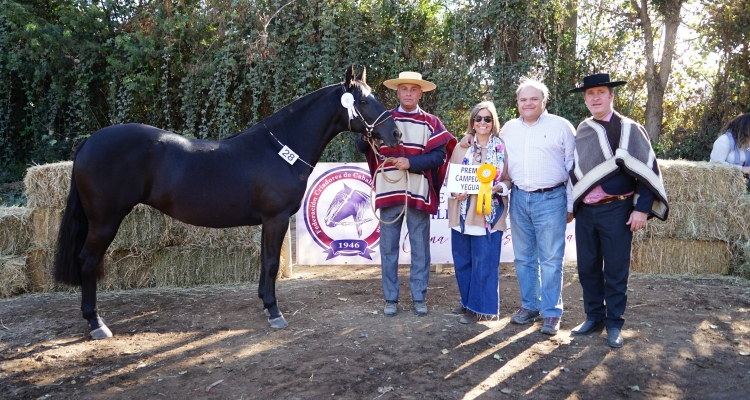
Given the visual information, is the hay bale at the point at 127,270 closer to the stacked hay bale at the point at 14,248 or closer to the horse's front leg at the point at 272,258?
the stacked hay bale at the point at 14,248

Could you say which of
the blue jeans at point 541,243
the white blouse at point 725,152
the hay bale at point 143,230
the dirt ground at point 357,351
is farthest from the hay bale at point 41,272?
the white blouse at point 725,152

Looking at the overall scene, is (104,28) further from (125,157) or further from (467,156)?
(467,156)

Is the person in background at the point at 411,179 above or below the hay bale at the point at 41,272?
above

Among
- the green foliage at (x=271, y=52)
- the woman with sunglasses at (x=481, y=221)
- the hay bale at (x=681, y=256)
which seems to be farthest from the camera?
the green foliage at (x=271, y=52)

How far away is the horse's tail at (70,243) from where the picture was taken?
4047mm

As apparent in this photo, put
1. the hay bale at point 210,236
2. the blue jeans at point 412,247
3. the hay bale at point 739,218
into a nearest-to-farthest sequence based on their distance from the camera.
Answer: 1. the blue jeans at point 412,247
2. the hay bale at point 210,236
3. the hay bale at point 739,218

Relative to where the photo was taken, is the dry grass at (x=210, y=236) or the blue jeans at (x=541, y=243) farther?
the dry grass at (x=210, y=236)

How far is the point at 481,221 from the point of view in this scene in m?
4.13

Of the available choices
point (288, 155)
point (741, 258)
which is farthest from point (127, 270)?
point (741, 258)

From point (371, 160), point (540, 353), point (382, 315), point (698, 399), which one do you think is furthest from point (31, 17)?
point (698, 399)

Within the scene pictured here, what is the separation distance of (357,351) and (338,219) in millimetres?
2511

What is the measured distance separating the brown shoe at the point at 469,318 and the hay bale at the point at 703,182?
3426mm

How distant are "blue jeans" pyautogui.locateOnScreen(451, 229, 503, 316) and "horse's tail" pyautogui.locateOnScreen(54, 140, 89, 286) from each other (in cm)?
308


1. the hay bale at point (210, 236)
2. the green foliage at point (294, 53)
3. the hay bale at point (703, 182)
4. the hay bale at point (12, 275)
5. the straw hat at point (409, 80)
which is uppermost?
the green foliage at point (294, 53)
